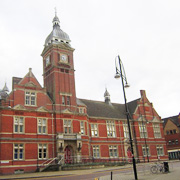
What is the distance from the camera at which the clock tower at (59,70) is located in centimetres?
4119

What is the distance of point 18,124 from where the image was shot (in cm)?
3547

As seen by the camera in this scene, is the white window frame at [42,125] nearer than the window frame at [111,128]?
Yes

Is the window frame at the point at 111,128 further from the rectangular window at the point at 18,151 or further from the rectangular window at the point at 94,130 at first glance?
the rectangular window at the point at 18,151

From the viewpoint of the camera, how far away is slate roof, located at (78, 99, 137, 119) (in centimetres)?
4772

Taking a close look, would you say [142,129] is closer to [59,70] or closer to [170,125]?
[170,125]

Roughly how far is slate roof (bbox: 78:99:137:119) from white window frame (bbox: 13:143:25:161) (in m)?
14.9

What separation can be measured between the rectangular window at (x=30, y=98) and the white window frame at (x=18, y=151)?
21.8 feet

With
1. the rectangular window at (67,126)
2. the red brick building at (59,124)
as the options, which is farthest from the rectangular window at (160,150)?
the rectangular window at (67,126)

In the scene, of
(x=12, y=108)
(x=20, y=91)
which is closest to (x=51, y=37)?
(x=20, y=91)

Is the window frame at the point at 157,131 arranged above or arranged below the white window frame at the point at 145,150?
above

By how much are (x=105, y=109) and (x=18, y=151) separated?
72.7 ft

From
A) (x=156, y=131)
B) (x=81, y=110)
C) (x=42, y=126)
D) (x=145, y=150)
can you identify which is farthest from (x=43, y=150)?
(x=156, y=131)

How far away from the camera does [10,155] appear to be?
1316 inches

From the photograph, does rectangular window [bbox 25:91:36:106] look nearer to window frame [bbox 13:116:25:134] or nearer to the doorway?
window frame [bbox 13:116:25:134]
